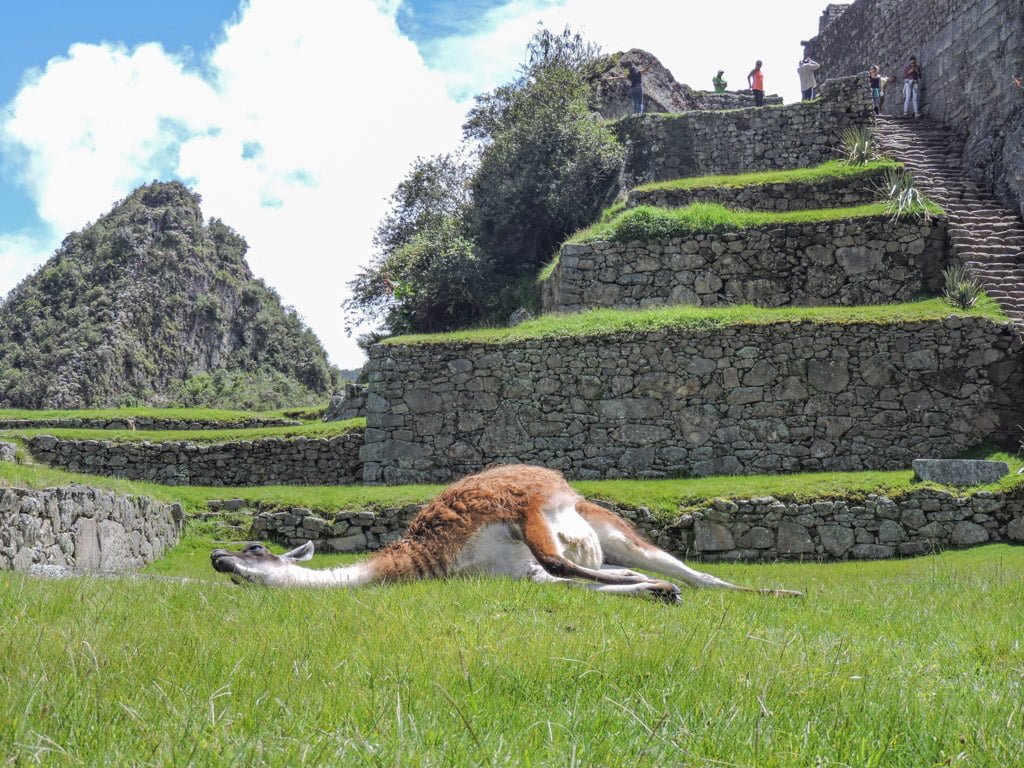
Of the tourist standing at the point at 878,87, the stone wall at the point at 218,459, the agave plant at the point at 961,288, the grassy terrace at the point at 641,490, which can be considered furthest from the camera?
the tourist standing at the point at 878,87

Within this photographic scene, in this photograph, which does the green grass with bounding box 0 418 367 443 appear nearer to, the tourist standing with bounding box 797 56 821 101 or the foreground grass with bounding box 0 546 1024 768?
the foreground grass with bounding box 0 546 1024 768

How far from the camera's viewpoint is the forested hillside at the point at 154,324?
4688cm

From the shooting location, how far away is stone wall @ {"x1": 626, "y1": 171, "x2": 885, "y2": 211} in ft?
Result: 71.4

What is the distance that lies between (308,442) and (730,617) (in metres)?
15.1

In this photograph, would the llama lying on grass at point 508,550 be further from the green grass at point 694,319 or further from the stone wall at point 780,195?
the stone wall at point 780,195

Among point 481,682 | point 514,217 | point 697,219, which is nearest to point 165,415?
point 514,217

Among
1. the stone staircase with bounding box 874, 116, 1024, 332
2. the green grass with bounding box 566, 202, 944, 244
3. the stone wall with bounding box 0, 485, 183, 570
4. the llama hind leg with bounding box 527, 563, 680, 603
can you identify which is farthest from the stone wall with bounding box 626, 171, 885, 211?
the llama hind leg with bounding box 527, 563, 680, 603

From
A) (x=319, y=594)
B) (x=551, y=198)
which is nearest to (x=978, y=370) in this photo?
(x=551, y=198)

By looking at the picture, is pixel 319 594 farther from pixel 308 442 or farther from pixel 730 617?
pixel 308 442

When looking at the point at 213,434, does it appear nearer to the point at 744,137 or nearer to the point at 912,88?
the point at 744,137

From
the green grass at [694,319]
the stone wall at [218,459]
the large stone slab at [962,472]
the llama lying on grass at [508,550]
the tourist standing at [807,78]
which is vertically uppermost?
the tourist standing at [807,78]

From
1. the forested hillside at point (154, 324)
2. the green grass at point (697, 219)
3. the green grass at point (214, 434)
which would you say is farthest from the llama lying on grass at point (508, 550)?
the forested hillside at point (154, 324)

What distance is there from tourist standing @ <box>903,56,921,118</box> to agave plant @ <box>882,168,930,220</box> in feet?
23.0

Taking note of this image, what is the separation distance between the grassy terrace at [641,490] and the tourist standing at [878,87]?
16765 millimetres
